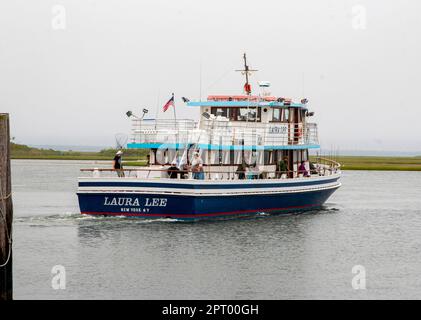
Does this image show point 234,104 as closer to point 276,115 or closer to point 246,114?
point 246,114

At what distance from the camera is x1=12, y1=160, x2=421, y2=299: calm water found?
25.4 metres

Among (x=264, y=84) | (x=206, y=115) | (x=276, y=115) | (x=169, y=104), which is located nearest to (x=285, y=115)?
(x=276, y=115)

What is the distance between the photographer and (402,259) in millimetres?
31797

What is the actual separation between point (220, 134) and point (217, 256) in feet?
40.3

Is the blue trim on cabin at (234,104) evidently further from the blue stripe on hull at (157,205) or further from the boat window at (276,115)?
the blue stripe on hull at (157,205)

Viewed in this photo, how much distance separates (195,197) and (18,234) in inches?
328

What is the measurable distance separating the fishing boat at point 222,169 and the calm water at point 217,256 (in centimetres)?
88

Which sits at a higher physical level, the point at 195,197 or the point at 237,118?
the point at 237,118

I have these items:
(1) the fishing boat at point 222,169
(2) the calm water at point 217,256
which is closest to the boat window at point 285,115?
(1) the fishing boat at point 222,169

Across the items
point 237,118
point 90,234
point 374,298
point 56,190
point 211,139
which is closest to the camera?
point 374,298

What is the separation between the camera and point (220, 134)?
42.2 meters

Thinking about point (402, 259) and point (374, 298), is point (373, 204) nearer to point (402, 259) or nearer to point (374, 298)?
point (402, 259)

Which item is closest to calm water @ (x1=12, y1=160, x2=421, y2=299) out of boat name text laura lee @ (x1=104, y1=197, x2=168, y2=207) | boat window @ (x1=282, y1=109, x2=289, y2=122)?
boat name text laura lee @ (x1=104, y1=197, x2=168, y2=207)

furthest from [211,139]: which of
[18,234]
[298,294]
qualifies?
[298,294]
